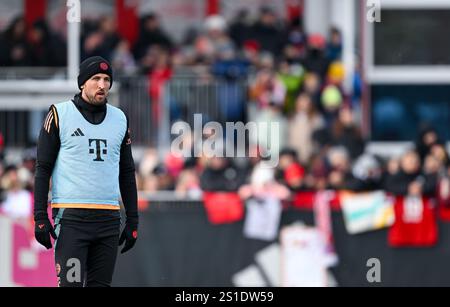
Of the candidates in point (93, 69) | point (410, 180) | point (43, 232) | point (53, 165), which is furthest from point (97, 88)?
point (410, 180)

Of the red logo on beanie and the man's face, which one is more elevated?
the red logo on beanie

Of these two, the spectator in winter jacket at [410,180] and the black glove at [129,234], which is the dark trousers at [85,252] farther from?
the spectator in winter jacket at [410,180]

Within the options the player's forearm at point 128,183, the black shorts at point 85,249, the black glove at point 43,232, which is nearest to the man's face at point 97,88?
the player's forearm at point 128,183

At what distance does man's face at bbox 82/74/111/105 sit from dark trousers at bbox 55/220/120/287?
2.58 ft

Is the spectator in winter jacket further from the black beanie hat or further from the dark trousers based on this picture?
the black beanie hat

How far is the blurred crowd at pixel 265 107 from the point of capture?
16252mm

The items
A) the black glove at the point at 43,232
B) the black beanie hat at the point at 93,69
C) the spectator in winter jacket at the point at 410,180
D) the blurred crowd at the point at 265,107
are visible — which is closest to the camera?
the black glove at the point at 43,232

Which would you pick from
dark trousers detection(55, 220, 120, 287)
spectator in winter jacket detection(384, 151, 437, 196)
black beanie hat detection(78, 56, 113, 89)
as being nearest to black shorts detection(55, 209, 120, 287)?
dark trousers detection(55, 220, 120, 287)

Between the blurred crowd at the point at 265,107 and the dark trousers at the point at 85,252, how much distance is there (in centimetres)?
708

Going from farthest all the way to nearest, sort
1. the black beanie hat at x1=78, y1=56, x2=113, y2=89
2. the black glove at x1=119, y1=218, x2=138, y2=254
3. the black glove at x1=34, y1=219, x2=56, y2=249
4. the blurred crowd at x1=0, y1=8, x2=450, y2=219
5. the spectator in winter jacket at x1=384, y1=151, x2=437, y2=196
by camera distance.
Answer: the blurred crowd at x1=0, y1=8, x2=450, y2=219
the spectator in winter jacket at x1=384, y1=151, x2=437, y2=196
the black glove at x1=119, y1=218, x2=138, y2=254
the black beanie hat at x1=78, y1=56, x2=113, y2=89
the black glove at x1=34, y1=219, x2=56, y2=249

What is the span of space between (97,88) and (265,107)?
9.54 metres

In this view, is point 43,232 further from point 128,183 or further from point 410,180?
point 410,180

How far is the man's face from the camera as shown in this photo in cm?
870
